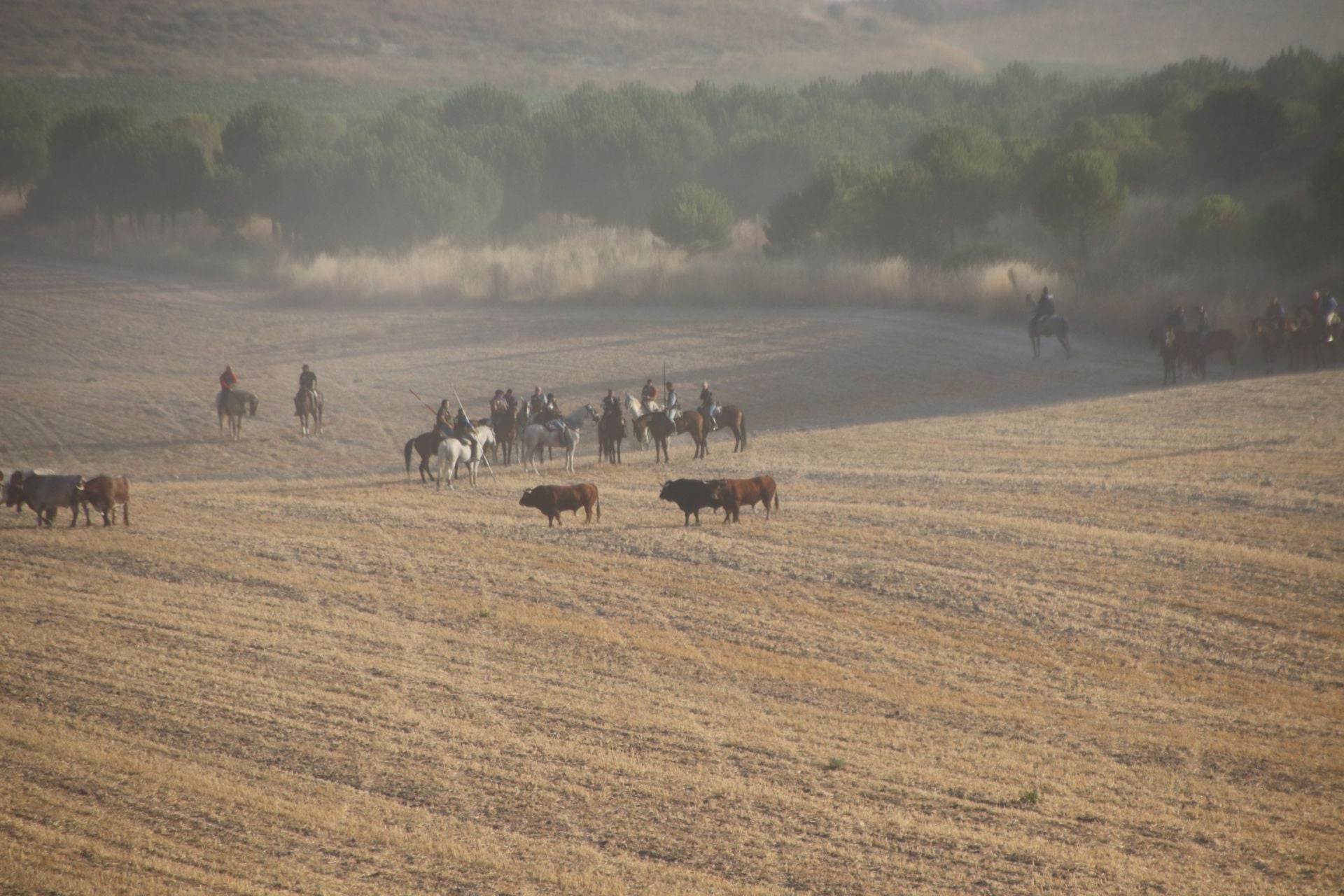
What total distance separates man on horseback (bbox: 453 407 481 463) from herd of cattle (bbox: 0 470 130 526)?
7.12 metres

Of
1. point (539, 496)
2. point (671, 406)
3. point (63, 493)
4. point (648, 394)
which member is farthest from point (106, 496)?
point (648, 394)

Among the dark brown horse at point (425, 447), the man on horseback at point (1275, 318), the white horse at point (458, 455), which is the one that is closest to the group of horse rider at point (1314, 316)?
the man on horseback at point (1275, 318)

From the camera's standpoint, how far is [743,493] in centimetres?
2256

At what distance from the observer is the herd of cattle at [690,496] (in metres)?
22.4

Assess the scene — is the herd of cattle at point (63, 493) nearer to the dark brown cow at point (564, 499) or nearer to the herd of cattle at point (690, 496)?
the herd of cattle at point (690, 496)

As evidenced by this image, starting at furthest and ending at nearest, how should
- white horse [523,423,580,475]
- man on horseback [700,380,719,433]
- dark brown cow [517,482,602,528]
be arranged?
man on horseback [700,380,719,433]
white horse [523,423,580,475]
dark brown cow [517,482,602,528]

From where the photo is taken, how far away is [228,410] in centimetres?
3519

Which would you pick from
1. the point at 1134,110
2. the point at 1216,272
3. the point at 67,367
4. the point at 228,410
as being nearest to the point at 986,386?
the point at 1216,272

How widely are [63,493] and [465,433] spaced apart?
27.4 feet

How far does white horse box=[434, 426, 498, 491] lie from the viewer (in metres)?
26.7

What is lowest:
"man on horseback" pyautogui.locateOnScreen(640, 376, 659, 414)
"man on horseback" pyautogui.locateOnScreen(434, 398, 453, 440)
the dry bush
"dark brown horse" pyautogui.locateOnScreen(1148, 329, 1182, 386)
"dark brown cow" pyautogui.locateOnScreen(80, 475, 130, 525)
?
"dark brown cow" pyautogui.locateOnScreen(80, 475, 130, 525)

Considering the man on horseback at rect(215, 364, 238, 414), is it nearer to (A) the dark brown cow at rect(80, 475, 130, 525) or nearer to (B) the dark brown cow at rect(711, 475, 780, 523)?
(A) the dark brown cow at rect(80, 475, 130, 525)

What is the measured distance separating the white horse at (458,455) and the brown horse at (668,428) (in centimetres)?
376

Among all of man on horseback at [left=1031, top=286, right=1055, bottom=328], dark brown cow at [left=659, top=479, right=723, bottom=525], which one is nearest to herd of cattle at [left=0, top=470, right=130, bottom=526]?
dark brown cow at [left=659, top=479, right=723, bottom=525]
